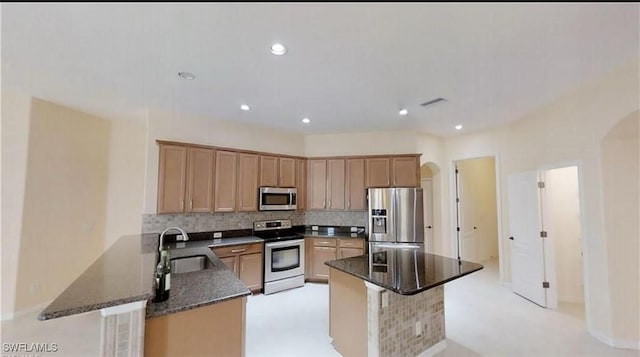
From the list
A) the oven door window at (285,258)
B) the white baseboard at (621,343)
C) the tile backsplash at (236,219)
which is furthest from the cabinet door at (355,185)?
the white baseboard at (621,343)

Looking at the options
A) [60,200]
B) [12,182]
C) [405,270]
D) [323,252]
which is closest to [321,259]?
[323,252]

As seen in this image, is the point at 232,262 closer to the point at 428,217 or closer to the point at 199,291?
the point at 199,291

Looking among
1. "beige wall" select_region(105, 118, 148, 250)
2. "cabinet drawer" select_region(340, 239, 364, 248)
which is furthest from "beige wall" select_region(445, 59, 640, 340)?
"beige wall" select_region(105, 118, 148, 250)

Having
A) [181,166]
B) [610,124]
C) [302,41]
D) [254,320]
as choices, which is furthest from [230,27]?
[610,124]

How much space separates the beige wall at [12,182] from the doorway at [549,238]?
281 inches

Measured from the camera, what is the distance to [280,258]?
442 cm

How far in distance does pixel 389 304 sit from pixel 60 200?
4.65m

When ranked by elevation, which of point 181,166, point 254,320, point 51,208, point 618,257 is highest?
point 181,166

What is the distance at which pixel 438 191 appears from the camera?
18.4 feet

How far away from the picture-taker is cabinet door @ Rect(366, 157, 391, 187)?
4.98 meters

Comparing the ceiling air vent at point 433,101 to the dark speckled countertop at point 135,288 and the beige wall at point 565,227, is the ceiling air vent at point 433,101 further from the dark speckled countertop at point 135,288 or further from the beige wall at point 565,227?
the dark speckled countertop at point 135,288

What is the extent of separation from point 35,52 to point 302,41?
7.97ft

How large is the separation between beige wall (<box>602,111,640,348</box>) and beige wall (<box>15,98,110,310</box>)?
684cm

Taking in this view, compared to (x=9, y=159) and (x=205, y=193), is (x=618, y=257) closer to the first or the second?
(x=205, y=193)
